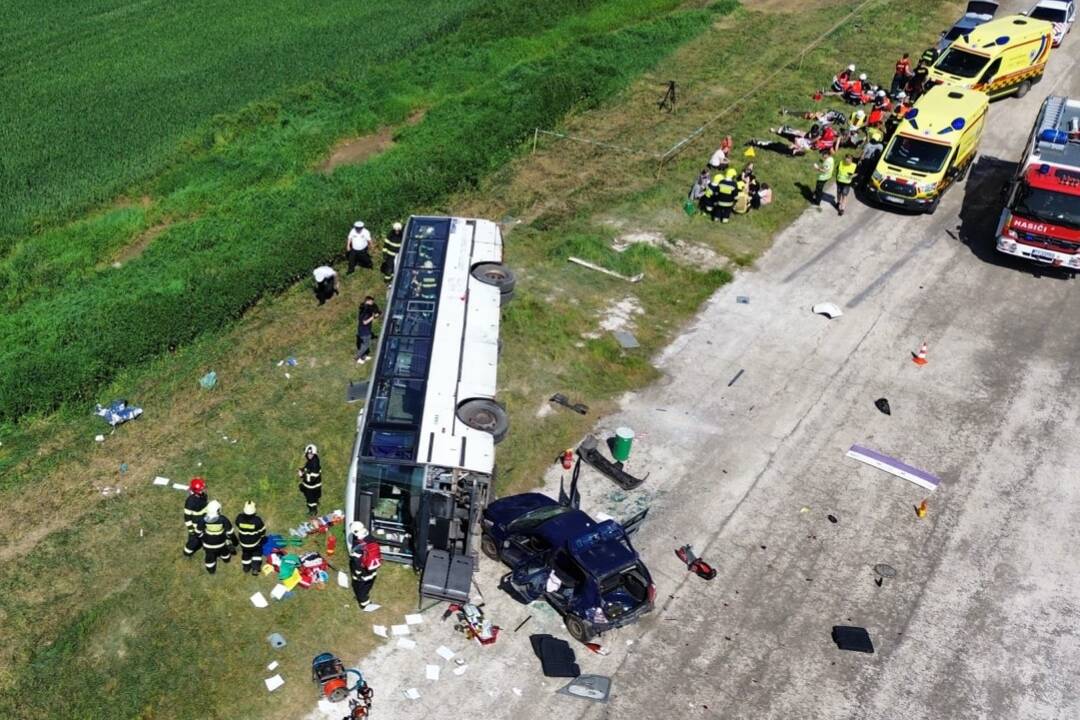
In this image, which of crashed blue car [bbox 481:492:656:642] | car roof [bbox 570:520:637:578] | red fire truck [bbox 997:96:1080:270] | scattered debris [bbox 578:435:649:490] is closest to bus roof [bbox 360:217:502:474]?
crashed blue car [bbox 481:492:656:642]

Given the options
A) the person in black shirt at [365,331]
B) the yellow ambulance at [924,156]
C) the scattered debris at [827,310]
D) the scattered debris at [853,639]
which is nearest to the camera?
the scattered debris at [853,639]

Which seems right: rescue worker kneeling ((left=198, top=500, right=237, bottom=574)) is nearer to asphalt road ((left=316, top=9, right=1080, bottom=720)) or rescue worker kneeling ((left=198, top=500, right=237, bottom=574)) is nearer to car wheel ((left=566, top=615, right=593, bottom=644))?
asphalt road ((left=316, top=9, right=1080, bottom=720))

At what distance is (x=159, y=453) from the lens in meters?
17.1

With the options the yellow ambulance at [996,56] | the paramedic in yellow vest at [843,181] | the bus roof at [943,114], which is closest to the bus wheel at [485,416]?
the paramedic in yellow vest at [843,181]

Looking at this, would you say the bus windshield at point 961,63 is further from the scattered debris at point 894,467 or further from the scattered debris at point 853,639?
the scattered debris at point 853,639

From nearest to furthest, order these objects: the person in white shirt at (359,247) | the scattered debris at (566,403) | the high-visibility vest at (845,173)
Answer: the scattered debris at (566,403) < the person in white shirt at (359,247) < the high-visibility vest at (845,173)

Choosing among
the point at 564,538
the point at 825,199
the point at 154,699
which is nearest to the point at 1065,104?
the point at 825,199

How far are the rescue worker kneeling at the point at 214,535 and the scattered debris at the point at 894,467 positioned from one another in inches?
430

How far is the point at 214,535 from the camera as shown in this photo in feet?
47.2

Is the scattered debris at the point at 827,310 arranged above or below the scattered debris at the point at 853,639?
above

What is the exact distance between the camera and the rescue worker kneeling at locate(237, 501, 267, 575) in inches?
570

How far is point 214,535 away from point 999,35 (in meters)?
29.5

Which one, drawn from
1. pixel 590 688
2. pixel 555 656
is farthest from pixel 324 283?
pixel 590 688

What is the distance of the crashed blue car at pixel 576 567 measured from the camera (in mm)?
13805
